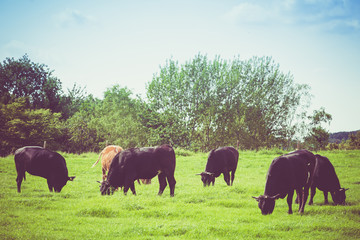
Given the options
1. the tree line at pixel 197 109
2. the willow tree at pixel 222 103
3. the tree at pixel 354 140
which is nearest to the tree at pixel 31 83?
the tree line at pixel 197 109

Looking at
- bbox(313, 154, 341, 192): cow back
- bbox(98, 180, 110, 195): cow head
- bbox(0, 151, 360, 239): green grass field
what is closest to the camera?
bbox(0, 151, 360, 239): green grass field

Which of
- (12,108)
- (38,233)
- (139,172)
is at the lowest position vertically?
(38,233)

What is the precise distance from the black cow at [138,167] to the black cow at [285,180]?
4.22 metres

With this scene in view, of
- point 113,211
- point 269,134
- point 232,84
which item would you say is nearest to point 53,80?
point 232,84

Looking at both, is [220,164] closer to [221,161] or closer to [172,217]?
[221,161]

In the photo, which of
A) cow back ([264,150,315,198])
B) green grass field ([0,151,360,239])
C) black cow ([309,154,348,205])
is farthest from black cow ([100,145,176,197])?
black cow ([309,154,348,205])

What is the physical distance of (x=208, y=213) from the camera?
9.03 meters

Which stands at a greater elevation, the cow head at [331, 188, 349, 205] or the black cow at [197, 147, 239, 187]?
the black cow at [197, 147, 239, 187]

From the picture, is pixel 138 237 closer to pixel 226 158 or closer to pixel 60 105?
pixel 226 158

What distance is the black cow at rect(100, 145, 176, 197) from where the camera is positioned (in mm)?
11836

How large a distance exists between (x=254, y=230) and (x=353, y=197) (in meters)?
6.73

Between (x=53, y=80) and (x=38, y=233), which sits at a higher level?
(x=53, y=80)

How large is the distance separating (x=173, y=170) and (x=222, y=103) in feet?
110

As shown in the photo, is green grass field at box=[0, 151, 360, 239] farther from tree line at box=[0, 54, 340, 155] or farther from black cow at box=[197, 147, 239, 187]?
tree line at box=[0, 54, 340, 155]
